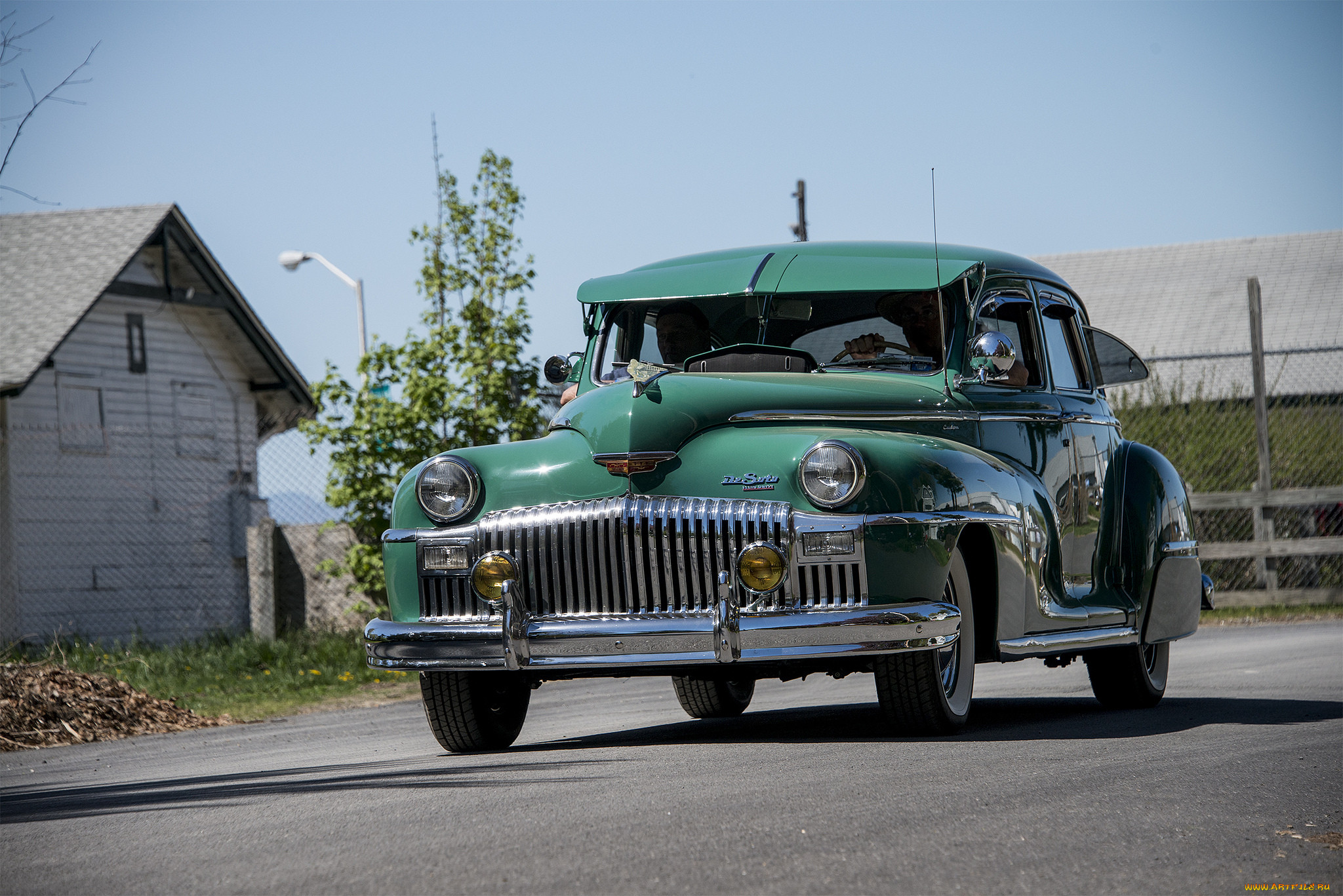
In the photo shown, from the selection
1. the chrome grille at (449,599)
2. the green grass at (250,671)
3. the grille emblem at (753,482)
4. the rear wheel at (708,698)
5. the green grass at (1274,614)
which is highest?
the grille emblem at (753,482)

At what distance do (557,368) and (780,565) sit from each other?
2374 mm

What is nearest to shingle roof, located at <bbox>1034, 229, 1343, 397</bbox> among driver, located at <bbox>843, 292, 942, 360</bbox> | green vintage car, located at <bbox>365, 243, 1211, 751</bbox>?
green vintage car, located at <bbox>365, 243, 1211, 751</bbox>

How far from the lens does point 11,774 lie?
6863 mm

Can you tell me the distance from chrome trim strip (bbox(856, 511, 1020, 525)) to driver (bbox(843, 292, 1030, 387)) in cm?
109

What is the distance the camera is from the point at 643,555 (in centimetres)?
582

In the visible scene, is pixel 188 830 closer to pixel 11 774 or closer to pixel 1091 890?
pixel 1091 890

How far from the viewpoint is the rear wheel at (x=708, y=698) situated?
325 inches

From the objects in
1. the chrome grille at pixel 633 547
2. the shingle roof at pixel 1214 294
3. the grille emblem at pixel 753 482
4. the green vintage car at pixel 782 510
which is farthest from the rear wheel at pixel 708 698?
the shingle roof at pixel 1214 294

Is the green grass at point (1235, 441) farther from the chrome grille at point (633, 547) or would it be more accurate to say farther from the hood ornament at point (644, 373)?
the chrome grille at point (633, 547)

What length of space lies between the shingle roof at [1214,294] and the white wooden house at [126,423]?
1530 cm

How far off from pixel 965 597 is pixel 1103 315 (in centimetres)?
2752

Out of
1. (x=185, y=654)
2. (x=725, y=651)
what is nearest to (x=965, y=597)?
(x=725, y=651)

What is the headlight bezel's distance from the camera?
5.68 meters

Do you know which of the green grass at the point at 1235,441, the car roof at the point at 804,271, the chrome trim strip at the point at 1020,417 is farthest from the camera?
the green grass at the point at 1235,441
